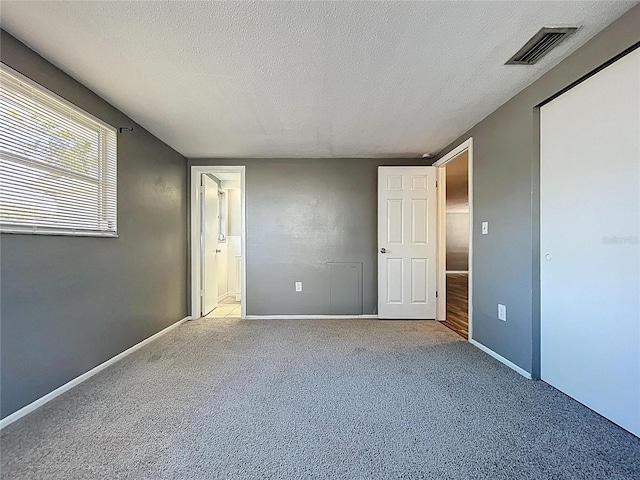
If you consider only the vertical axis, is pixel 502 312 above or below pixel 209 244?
below

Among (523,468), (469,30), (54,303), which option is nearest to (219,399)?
(54,303)

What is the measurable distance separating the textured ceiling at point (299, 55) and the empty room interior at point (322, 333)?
0.06 feet

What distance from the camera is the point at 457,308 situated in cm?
525

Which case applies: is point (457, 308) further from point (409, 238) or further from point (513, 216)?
point (513, 216)

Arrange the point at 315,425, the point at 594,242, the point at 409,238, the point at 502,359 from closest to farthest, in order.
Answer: the point at 315,425, the point at 594,242, the point at 502,359, the point at 409,238

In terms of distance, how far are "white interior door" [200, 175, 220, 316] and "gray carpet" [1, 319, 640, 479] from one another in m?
1.84

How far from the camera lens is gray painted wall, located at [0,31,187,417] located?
1.89m

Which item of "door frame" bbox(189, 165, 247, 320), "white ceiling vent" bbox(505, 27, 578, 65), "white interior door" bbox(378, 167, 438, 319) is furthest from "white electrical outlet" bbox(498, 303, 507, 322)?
"door frame" bbox(189, 165, 247, 320)

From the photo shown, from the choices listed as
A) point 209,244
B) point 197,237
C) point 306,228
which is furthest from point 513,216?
point 209,244

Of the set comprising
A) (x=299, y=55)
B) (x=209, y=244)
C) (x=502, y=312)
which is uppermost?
(x=299, y=55)

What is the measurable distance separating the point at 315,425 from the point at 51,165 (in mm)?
2266

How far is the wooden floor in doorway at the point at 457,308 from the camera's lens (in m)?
3.99

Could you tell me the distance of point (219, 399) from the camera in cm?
212

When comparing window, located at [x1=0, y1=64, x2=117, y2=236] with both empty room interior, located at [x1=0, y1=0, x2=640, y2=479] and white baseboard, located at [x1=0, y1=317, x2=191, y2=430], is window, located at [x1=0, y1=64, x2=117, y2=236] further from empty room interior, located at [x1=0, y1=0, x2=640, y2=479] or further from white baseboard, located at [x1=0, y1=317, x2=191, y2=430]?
white baseboard, located at [x1=0, y1=317, x2=191, y2=430]
